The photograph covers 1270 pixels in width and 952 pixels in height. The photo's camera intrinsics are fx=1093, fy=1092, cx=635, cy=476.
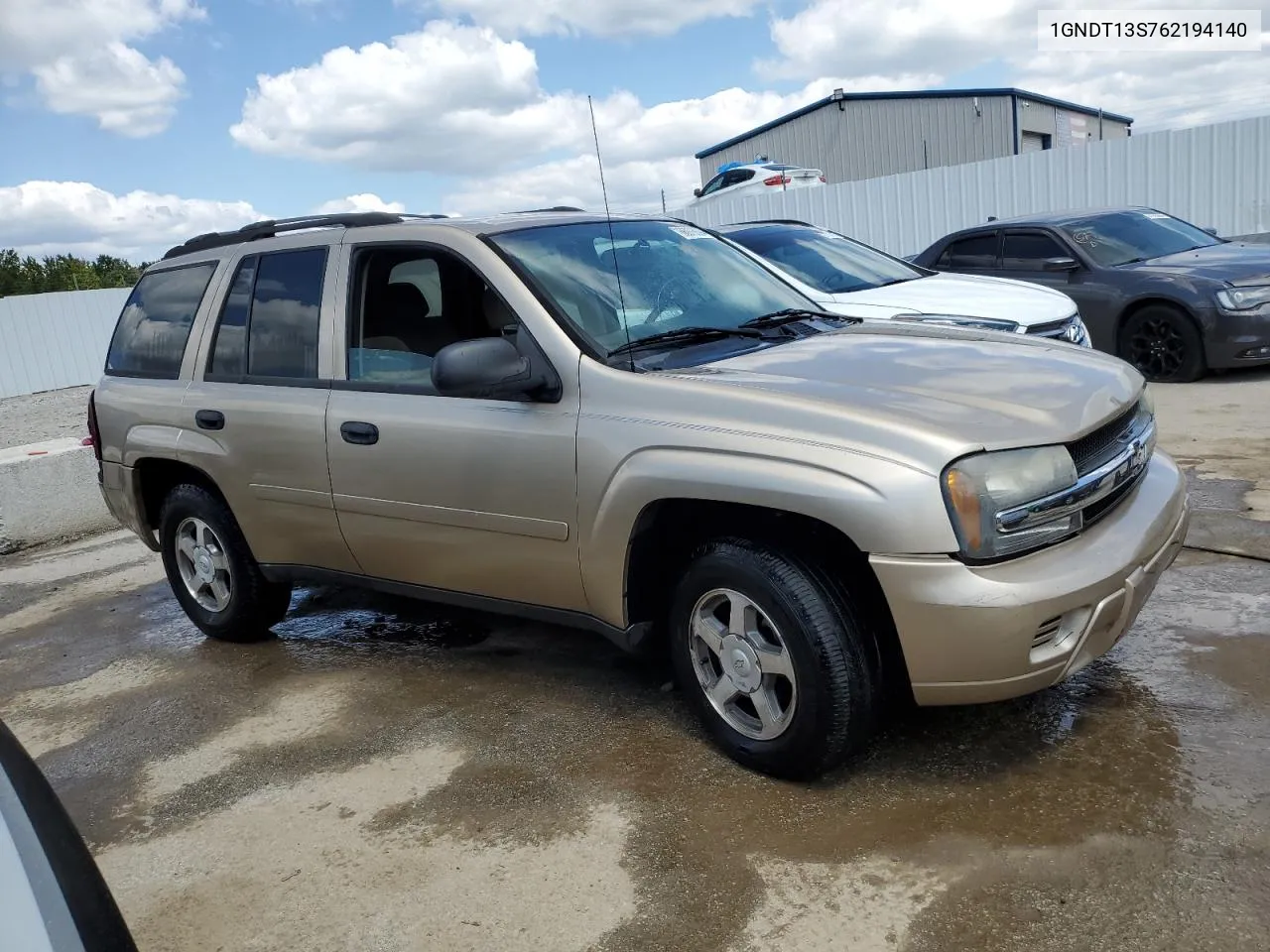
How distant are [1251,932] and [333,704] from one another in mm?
3203

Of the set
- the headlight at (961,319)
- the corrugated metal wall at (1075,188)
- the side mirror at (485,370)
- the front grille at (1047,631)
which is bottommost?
the front grille at (1047,631)

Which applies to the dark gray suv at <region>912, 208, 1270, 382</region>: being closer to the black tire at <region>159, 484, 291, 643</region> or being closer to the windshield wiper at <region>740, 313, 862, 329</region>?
the windshield wiper at <region>740, 313, 862, 329</region>

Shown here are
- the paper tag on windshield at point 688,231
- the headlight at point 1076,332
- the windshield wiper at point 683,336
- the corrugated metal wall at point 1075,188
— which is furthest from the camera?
the corrugated metal wall at point 1075,188

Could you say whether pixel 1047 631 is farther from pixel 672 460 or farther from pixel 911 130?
pixel 911 130

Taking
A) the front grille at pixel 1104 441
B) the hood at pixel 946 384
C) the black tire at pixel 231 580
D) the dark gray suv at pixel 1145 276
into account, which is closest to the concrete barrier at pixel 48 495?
the black tire at pixel 231 580

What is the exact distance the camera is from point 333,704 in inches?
171

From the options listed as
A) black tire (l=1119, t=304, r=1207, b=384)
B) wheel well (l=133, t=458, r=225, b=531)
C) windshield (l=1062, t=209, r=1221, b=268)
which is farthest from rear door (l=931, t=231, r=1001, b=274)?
wheel well (l=133, t=458, r=225, b=531)

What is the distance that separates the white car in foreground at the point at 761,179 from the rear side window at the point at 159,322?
55.9 feet

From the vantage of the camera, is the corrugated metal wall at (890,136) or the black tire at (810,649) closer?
the black tire at (810,649)

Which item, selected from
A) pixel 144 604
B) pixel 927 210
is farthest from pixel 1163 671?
pixel 927 210

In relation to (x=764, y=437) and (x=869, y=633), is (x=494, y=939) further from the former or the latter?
(x=764, y=437)

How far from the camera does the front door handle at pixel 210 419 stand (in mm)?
4707

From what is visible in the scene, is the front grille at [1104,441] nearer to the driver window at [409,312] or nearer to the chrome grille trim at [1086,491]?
the chrome grille trim at [1086,491]

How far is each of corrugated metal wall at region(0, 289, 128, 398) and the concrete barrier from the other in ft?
53.8
